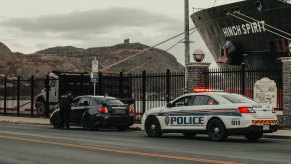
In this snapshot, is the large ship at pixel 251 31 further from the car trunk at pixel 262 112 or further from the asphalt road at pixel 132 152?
the asphalt road at pixel 132 152

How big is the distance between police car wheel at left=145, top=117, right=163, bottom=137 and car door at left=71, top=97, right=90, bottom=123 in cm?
445

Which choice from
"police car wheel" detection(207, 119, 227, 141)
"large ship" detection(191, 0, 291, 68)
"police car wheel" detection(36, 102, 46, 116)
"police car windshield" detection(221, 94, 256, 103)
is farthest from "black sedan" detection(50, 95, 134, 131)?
"police car wheel" detection(36, 102, 46, 116)

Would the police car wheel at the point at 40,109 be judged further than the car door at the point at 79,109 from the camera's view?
Yes

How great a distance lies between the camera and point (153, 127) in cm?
1877

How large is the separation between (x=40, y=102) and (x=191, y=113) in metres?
20.3

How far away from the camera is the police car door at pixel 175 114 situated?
1778 cm

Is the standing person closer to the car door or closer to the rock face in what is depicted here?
the car door

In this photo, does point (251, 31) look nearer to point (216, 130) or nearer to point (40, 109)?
point (40, 109)

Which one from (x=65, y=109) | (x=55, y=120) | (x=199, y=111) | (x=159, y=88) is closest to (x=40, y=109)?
(x=159, y=88)

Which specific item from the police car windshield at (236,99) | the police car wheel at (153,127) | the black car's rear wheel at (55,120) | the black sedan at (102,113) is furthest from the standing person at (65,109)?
the police car windshield at (236,99)

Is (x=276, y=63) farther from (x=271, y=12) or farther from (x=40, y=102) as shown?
(x=40, y=102)

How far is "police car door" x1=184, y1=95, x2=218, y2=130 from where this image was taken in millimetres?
16828

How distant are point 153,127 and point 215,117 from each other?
2.87 meters

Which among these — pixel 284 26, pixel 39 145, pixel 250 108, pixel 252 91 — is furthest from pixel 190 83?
pixel 39 145
